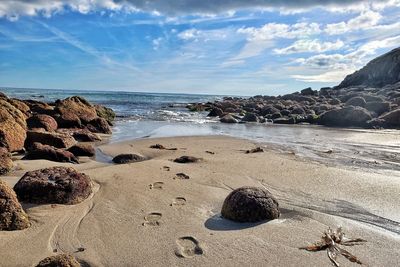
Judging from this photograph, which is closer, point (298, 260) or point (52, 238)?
point (298, 260)

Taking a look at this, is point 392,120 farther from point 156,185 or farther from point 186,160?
point 156,185

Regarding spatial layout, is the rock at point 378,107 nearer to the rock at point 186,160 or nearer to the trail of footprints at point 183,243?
the rock at point 186,160

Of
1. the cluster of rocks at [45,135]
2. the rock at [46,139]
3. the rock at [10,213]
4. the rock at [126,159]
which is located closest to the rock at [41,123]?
the cluster of rocks at [45,135]

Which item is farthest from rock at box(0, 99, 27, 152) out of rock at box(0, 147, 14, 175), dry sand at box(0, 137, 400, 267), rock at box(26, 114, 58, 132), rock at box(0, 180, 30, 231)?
rock at box(0, 180, 30, 231)

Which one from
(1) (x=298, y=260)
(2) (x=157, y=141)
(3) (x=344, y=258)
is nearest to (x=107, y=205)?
(1) (x=298, y=260)

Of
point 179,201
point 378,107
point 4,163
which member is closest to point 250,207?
point 179,201

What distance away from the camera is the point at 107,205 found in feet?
14.8

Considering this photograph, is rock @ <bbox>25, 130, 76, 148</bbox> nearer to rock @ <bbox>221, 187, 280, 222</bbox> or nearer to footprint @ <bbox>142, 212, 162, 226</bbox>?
Result: footprint @ <bbox>142, 212, 162, 226</bbox>

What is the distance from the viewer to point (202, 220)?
410cm

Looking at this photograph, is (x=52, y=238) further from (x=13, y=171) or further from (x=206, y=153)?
(x=206, y=153)

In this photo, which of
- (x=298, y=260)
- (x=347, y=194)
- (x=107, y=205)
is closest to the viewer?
(x=298, y=260)

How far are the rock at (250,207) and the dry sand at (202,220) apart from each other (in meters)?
0.11

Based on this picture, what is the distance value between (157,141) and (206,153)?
101 inches

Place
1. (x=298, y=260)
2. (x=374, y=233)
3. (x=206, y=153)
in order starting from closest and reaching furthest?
1. (x=298, y=260)
2. (x=374, y=233)
3. (x=206, y=153)
